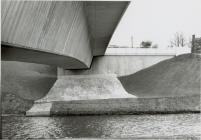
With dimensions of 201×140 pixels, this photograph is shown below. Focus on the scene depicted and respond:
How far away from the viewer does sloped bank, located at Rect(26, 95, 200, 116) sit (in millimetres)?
37031

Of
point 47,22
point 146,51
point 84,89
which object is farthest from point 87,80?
point 47,22

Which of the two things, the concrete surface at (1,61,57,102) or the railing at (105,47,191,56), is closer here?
the concrete surface at (1,61,57,102)

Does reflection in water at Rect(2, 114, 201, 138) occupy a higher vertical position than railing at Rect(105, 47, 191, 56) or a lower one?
lower

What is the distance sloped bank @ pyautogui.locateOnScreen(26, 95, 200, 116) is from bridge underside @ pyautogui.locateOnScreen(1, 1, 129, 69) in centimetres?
1280

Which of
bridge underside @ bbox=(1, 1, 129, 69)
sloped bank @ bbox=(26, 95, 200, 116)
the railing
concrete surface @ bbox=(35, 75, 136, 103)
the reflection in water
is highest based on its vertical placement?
the railing

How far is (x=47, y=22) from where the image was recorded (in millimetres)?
15391

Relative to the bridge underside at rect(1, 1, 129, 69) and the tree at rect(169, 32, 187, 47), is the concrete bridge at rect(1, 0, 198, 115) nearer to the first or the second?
the bridge underside at rect(1, 1, 129, 69)

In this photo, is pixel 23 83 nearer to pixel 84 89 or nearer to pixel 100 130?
pixel 84 89

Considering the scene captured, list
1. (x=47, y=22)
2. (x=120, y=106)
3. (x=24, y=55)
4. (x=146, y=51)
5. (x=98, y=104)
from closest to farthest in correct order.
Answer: (x=47, y=22)
(x=24, y=55)
(x=120, y=106)
(x=98, y=104)
(x=146, y=51)

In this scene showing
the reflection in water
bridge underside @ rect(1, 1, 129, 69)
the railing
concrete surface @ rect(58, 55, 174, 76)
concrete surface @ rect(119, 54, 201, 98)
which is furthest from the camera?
the railing

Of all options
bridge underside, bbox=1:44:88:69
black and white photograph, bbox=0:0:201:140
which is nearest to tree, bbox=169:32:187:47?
black and white photograph, bbox=0:0:201:140

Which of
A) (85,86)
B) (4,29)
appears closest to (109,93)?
(85,86)

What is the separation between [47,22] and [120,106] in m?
23.8

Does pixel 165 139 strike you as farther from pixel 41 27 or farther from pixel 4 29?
pixel 4 29
